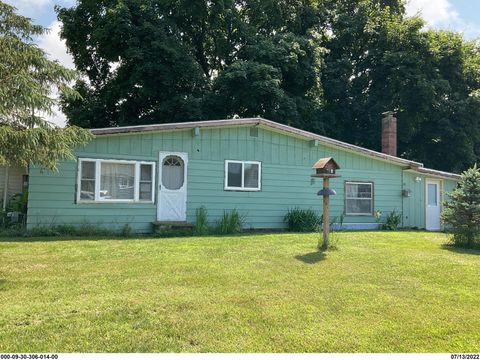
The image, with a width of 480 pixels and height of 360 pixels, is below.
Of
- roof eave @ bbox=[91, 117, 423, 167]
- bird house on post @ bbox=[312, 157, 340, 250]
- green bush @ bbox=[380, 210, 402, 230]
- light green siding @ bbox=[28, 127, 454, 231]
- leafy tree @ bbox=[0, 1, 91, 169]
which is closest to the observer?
leafy tree @ bbox=[0, 1, 91, 169]

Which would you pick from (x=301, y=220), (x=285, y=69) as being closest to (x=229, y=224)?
(x=301, y=220)

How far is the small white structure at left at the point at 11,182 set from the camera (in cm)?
1231

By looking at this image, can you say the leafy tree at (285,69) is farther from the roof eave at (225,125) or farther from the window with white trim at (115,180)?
the window with white trim at (115,180)

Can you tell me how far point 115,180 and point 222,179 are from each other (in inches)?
124

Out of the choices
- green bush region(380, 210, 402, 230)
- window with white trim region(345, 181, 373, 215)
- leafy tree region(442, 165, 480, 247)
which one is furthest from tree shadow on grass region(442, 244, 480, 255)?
window with white trim region(345, 181, 373, 215)

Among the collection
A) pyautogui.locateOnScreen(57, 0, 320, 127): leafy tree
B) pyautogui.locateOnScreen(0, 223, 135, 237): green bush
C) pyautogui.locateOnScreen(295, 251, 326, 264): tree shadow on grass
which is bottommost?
pyautogui.locateOnScreen(295, 251, 326, 264): tree shadow on grass

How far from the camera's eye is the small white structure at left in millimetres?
12312

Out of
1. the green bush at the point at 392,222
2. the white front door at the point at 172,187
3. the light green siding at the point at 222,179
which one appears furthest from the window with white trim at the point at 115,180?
the green bush at the point at 392,222

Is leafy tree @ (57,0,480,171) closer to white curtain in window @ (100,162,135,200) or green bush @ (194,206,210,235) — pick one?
green bush @ (194,206,210,235)

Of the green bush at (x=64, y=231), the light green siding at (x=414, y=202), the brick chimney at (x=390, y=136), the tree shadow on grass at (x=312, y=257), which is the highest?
the brick chimney at (x=390, y=136)

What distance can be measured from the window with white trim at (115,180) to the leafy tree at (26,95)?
3.90m

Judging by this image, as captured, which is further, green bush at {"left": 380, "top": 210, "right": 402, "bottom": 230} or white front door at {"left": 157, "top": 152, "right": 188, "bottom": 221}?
green bush at {"left": 380, "top": 210, "right": 402, "bottom": 230}

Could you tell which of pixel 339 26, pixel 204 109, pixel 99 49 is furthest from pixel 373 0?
pixel 99 49

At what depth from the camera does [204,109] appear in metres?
20.4
